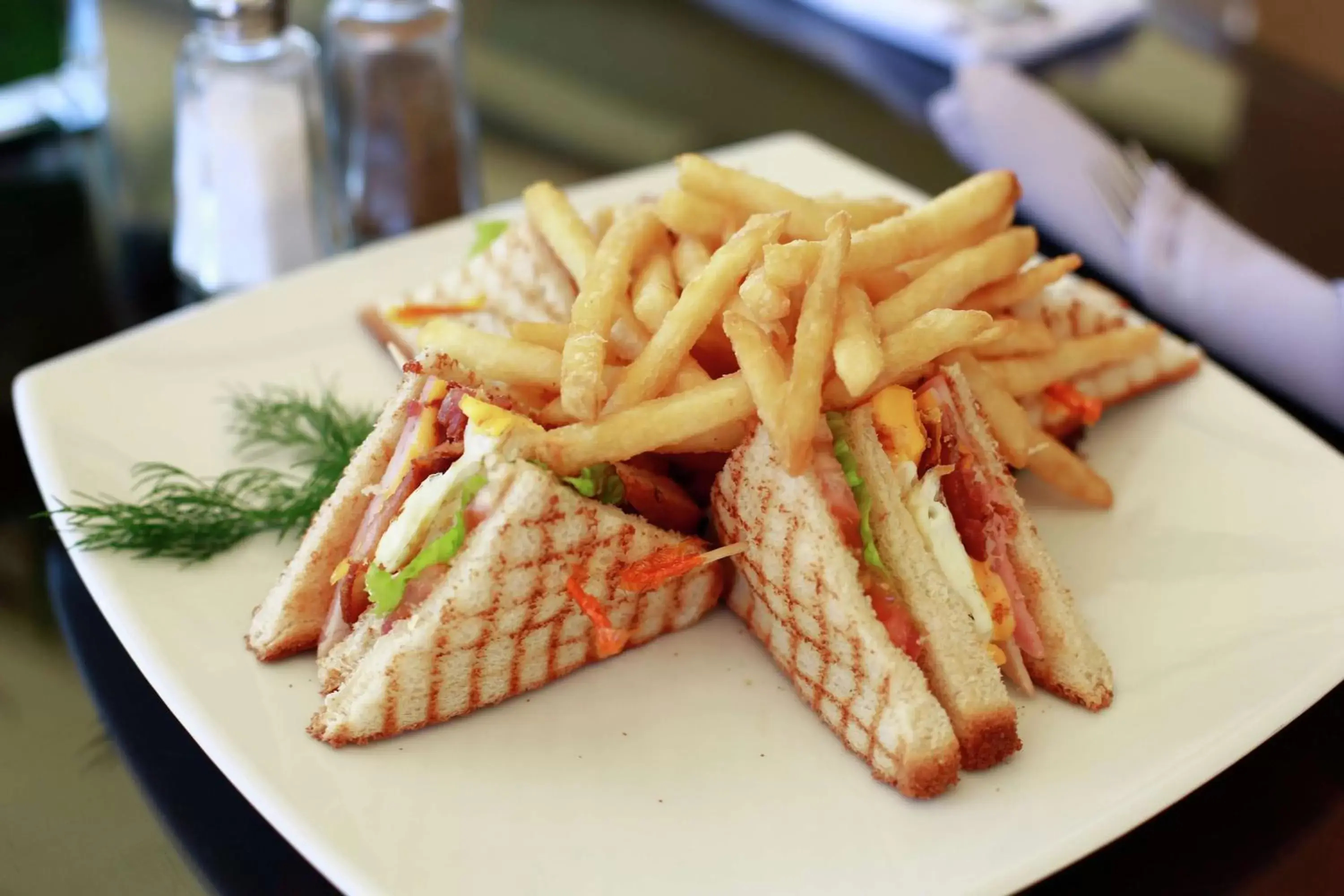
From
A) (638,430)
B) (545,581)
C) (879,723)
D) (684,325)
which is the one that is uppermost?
(684,325)

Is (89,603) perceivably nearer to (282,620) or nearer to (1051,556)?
(282,620)

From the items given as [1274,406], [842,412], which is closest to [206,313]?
[842,412]

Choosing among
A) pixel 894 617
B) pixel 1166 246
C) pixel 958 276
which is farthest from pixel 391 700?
pixel 1166 246

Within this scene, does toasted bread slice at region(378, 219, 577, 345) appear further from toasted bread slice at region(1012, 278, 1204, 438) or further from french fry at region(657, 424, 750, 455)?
toasted bread slice at region(1012, 278, 1204, 438)

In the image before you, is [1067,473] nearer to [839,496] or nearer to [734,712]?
[839,496]

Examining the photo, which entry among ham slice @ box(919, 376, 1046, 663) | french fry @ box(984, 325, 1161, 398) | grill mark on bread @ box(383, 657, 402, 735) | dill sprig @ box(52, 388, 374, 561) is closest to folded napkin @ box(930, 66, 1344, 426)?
french fry @ box(984, 325, 1161, 398)

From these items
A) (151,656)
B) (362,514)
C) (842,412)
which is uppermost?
(842,412)

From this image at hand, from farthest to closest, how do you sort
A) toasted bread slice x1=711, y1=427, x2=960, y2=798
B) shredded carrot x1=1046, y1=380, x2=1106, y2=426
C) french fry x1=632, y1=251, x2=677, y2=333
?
shredded carrot x1=1046, y1=380, x2=1106, y2=426
french fry x1=632, y1=251, x2=677, y2=333
toasted bread slice x1=711, y1=427, x2=960, y2=798
